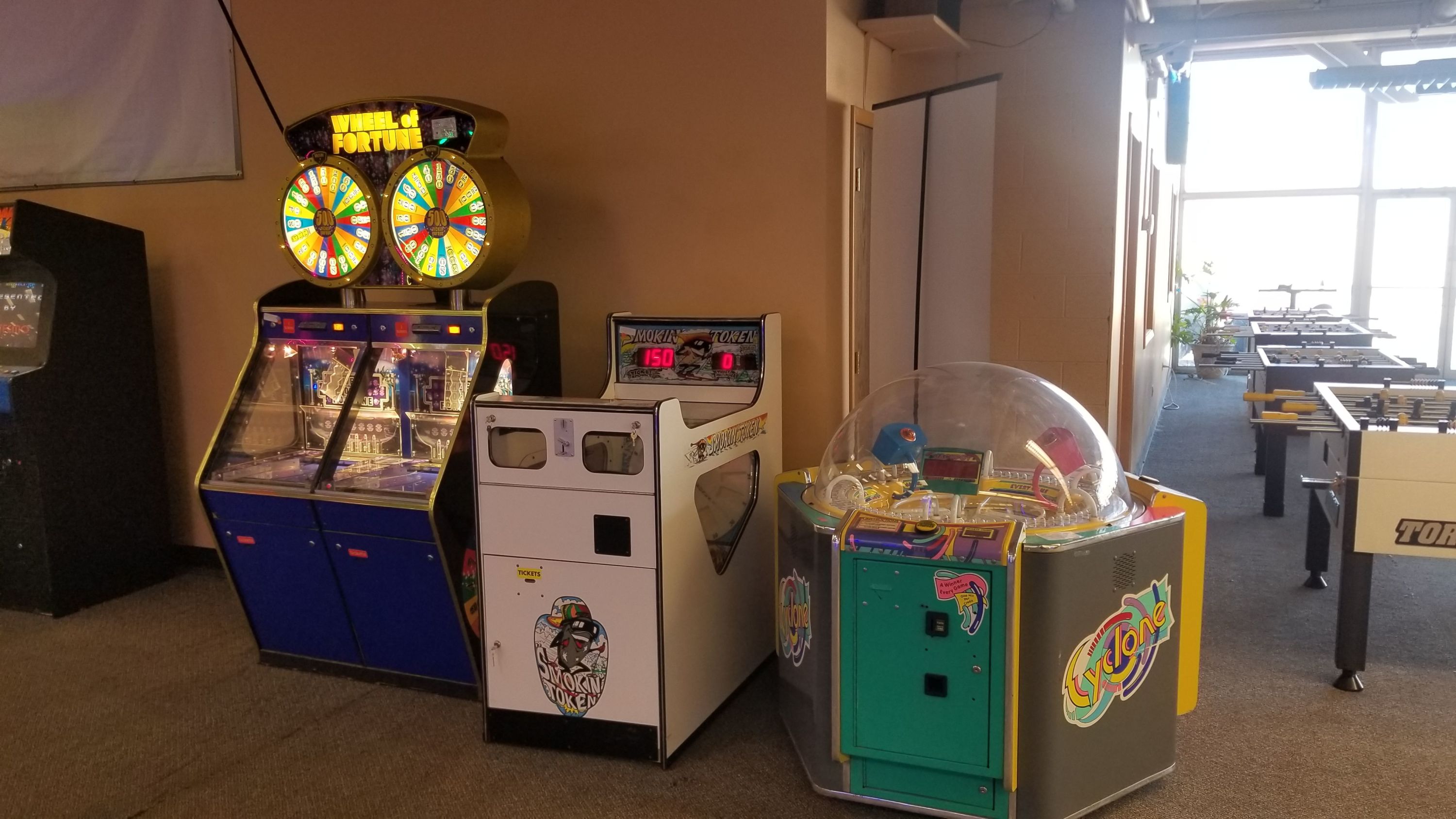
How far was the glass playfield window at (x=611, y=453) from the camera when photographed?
2908mm

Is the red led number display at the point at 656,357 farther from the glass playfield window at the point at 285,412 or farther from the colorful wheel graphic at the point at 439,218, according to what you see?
the glass playfield window at the point at 285,412

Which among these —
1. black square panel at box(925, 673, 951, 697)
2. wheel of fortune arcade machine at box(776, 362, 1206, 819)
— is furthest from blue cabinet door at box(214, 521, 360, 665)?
black square panel at box(925, 673, 951, 697)

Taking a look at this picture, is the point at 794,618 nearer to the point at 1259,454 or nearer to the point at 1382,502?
the point at 1382,502

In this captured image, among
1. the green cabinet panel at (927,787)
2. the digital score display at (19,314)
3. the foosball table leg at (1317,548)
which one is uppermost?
the digital score display at (19,314)

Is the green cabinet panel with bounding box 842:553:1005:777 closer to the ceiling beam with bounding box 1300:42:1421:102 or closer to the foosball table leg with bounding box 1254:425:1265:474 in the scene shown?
the foosball table leg with bounding box 1254:425:1265:474

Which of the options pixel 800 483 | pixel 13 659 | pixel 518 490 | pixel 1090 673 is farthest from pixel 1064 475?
pixel 13 659

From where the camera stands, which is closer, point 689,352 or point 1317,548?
point 689,352

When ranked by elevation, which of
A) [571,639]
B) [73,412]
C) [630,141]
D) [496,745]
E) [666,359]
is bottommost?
[496,745]

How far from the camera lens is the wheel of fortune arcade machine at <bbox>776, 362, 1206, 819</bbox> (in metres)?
2.53

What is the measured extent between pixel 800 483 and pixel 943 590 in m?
0.73

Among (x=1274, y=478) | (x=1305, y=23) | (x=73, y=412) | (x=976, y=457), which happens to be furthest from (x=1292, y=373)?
(x=73, y=412)

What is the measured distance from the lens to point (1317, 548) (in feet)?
14.4

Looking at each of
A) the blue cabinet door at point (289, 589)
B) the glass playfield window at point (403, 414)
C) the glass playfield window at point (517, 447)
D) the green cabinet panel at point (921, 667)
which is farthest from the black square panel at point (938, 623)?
the blue cabinet door at point (289, 589)

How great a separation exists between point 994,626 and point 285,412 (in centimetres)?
283
